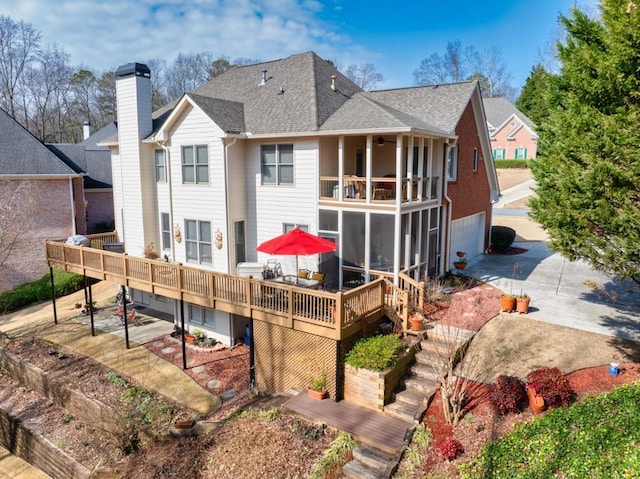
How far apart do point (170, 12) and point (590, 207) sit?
73.5 feet

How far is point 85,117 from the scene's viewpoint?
52.9 metres

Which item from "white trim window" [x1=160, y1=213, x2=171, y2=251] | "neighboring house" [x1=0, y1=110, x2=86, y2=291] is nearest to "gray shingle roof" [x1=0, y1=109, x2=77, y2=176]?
"neighboring house" [x1=0, y1=110, x2=86, y2=291]

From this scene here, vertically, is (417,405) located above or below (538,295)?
below

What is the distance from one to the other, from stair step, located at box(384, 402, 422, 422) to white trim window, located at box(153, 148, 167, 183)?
13.0m

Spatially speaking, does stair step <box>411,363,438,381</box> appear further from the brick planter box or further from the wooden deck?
the wooden deck

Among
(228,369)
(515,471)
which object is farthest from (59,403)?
(515,471)

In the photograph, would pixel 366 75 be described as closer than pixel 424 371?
No

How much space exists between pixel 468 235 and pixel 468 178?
2.79 meters

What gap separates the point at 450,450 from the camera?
27.1 ft

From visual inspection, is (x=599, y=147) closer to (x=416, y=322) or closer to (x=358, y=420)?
(x=416, y=322)

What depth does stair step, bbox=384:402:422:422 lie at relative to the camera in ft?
32.6

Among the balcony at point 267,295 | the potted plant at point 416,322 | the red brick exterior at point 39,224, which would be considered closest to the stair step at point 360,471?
the balcony at point 267,295

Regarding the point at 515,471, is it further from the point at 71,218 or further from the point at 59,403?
the point at 71,218

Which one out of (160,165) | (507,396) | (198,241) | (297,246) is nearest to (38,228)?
(160,165)
